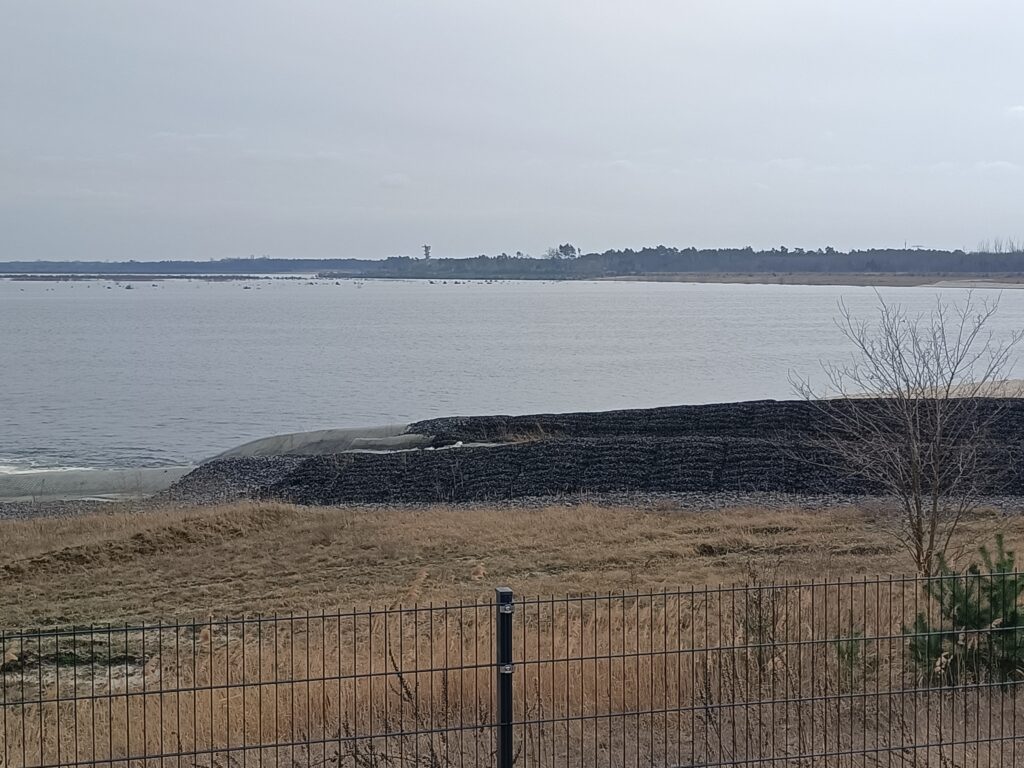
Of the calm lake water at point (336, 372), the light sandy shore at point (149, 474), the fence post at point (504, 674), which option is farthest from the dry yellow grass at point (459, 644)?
the calm lake water at point (336, 372)

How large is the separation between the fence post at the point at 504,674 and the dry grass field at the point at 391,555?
9306mm

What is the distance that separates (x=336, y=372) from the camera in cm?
8288

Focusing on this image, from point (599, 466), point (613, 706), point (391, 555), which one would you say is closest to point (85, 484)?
point (599, 466)

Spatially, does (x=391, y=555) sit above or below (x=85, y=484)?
above

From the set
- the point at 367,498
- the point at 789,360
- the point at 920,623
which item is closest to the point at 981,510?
the point at 367,498

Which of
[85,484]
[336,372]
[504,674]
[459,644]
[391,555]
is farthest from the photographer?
[336,372]

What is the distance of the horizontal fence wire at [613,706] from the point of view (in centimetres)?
685

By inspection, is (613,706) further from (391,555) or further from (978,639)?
(391,555)

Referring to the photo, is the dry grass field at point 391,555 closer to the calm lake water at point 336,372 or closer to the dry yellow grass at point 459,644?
the dry yellow grass at point 459,644

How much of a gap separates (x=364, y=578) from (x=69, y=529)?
8.90 m

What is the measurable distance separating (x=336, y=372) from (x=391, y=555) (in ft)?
206

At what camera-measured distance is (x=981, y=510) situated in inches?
970

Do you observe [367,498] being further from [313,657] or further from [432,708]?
[432,708]

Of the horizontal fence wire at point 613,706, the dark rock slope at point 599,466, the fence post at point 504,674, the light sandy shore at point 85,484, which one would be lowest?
the light sandy shore at point 85,484
